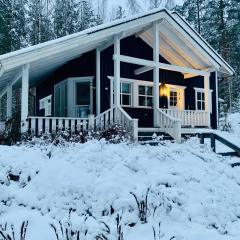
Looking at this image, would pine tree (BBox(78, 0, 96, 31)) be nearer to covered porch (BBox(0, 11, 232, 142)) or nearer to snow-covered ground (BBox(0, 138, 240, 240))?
covered porch (BBox(0, 11, 232, 142))

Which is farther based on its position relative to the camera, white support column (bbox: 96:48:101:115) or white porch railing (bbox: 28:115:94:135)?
white support column (bbox: 96:48:101:115)

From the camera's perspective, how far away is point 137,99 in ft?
52.4

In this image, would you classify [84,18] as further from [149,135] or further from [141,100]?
[149,135]

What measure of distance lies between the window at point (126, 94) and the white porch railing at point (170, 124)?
2379 millimetres

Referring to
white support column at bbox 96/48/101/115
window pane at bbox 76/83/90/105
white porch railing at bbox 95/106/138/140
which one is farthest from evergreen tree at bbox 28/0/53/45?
white porch railing at bbox 95/106/138/140

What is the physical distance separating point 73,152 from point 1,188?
5.09 feet

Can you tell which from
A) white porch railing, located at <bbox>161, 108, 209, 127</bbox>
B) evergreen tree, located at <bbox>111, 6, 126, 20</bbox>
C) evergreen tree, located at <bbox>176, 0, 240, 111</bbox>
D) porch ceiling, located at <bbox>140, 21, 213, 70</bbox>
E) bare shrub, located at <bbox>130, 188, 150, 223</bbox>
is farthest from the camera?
evergreen tree, located at <bbox>111, 6, 126, 20</bbox>

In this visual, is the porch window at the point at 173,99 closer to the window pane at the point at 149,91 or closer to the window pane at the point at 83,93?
the window pane at the point at 149,91

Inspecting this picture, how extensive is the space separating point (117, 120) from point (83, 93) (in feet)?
10.5

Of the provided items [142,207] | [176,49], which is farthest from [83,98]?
[142,207]

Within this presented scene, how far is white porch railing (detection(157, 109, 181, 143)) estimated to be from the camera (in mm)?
12766

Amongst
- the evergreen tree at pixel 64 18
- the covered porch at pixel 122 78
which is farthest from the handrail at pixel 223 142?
the evergreen tree at pixel 64 18

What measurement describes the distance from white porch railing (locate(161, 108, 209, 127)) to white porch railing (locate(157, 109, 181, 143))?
1334 mm

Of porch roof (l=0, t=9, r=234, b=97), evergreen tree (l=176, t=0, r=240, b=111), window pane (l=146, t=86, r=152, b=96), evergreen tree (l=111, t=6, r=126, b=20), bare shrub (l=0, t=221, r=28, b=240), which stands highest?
evergreen tree (l=111, t=6, r=126, b=20)
